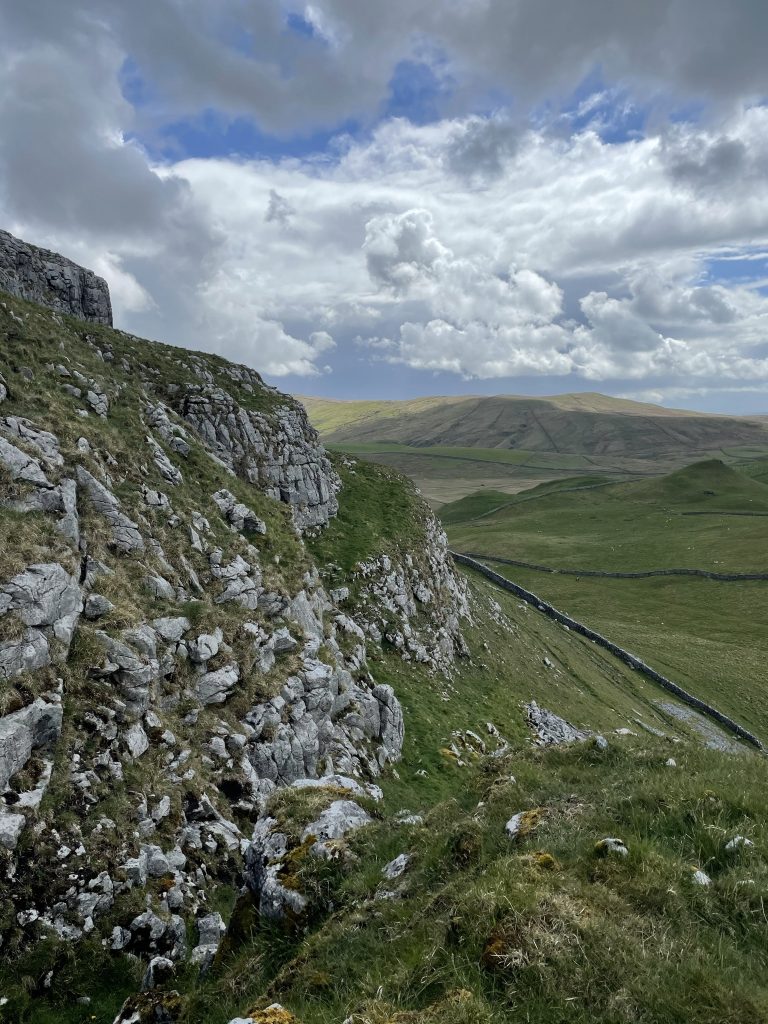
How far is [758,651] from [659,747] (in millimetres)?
87460

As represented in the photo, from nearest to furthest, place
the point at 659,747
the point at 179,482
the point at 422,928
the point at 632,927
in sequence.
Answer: the point at 632,927, the point at 422,928, the point at 659,747, the point at 179,482

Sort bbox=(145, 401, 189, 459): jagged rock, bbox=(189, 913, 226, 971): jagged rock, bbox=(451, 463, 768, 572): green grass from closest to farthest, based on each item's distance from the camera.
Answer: bbox=(189, 913, 226, 971): jagged rock → bbox=(145, 401, 189, 459): jagged rock → bbox=(451, 463, 768, 572): green grass

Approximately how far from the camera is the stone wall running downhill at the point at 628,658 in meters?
63.3

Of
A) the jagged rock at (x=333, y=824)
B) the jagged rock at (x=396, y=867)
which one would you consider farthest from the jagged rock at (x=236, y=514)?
the jagged rock at (x=396, y=867)

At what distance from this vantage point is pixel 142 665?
19906 mm

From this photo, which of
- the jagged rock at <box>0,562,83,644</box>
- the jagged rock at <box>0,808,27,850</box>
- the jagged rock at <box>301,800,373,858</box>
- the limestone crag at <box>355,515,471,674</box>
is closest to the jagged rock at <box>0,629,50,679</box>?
the jagged rock at <box>0,562,83,644</box>

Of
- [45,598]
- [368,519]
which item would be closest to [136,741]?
[45,598]

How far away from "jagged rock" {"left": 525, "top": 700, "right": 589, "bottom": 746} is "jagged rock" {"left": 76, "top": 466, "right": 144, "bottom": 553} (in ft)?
105

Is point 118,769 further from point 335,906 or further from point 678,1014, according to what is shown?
point 678,1014

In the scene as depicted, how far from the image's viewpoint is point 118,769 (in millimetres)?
17203

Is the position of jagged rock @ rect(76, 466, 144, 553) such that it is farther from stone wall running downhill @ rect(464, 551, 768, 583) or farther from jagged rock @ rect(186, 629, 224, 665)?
stone wall running downhill @ rect(464, 551, 768, 583)

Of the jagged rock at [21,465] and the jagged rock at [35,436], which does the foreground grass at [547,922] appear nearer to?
the jagged rock at [21,465]

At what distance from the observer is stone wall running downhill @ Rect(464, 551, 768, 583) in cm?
11319

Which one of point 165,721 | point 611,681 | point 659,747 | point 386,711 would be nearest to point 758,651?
point 611,681
